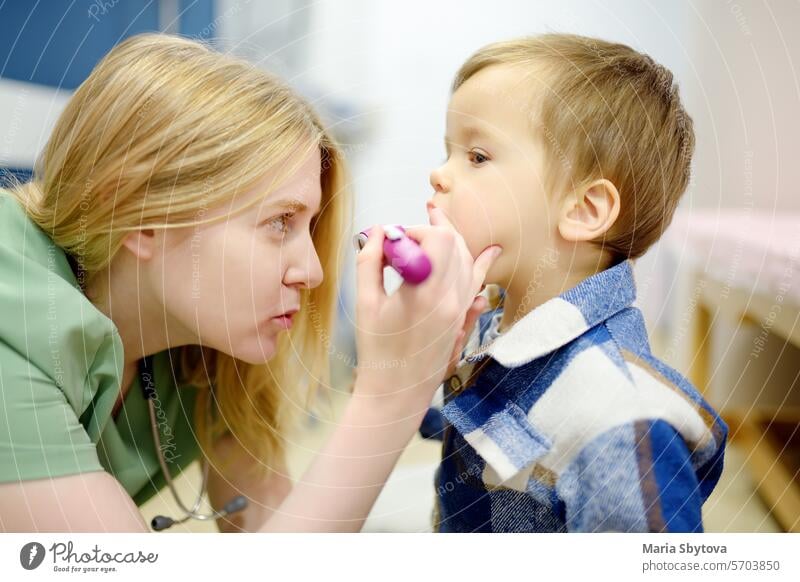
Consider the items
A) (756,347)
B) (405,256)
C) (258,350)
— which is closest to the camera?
(405,256)

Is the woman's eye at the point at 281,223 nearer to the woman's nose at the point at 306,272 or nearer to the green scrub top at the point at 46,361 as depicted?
the woman's nose at the point at 306,272

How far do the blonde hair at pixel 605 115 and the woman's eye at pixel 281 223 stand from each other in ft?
0.53

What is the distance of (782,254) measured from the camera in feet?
2.20

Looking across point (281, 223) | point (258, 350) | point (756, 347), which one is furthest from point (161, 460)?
point (756, 347)

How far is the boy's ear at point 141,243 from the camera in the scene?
0.55 m

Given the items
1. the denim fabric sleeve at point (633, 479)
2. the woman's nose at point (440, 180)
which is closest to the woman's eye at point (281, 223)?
the woman's nose at point (440, 180)

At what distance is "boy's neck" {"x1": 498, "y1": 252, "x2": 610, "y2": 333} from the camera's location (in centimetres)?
57

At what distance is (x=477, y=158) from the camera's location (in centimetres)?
55

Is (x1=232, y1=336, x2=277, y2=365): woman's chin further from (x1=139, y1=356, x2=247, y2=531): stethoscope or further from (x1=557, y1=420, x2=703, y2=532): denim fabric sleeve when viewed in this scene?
(x1=557, y1=420, x2=703, y2=532): denim fabric sleeve

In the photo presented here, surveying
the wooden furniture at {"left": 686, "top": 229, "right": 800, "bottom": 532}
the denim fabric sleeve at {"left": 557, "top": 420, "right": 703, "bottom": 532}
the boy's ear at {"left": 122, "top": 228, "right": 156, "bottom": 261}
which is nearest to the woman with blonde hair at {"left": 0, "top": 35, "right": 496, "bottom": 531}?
the boy's ear at {"left": 122, "top": 228, "right": 156, "bottom": 261}

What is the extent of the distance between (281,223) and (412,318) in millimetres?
127

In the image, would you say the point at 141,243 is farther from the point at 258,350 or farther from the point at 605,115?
the point at 605,115
